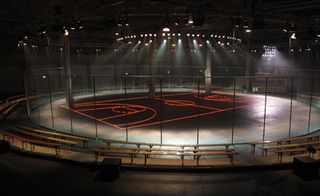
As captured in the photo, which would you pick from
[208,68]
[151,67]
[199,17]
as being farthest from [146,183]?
[208,68]

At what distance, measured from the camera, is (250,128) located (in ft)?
57.4

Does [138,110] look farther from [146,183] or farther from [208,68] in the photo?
[146,183]

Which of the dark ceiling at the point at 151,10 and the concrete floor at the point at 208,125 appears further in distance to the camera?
the dark ceiling at the point at 151,10

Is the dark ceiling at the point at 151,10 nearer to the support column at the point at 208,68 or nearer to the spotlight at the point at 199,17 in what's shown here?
the spotlight at the point at 199,17

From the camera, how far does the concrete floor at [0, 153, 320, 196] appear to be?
29.3ft

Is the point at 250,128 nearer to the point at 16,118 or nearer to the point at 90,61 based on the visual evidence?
the point at 16,118

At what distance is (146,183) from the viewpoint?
31.6ft

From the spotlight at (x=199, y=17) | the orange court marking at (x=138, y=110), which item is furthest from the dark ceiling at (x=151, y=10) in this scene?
the orange court marking at (x=138, y=110)

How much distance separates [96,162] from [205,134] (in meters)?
7.62

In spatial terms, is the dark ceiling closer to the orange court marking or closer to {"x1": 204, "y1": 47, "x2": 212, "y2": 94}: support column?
the orange court marking

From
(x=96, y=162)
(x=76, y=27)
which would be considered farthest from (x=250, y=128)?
(x=76, y=27)

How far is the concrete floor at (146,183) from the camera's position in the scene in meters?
8.95

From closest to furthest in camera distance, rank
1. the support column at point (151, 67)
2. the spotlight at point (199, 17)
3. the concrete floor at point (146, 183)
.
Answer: the concrete floor at point (146, 183), the spotlight at point (199, 17), the support column at point (151, 67)

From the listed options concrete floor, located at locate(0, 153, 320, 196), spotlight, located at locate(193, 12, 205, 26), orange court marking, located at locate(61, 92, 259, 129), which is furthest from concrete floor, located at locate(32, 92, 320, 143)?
spotlight, located at locate(193, 12, 205, 26)
